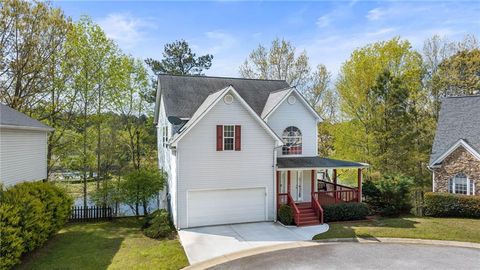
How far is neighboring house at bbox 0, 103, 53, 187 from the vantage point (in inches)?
524

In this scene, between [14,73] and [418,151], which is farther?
[418,151]

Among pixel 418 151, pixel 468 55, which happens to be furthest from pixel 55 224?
pixel 468 55

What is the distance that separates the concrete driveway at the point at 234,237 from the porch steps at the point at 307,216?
0.49 meters

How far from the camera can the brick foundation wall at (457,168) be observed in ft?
66.5

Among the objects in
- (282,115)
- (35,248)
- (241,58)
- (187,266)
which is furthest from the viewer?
(241,58)

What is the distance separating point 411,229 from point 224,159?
1060 centimetres

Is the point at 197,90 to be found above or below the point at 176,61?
below

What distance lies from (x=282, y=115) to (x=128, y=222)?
39.9 ft

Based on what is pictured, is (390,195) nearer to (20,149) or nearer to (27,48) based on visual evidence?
(20,149)

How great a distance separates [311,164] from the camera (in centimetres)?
1944

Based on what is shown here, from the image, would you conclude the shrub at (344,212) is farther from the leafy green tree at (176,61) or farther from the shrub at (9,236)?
the leafy green tree at (176,61)

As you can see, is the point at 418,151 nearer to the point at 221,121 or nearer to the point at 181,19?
the point at 221,121

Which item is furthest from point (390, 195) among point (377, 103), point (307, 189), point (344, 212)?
point (377, 103)

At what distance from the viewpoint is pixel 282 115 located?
814 inches
